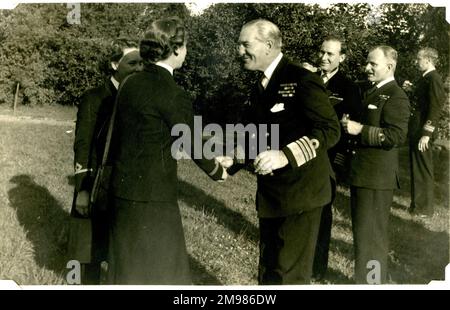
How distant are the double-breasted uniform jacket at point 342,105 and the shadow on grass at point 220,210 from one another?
70.7 inches

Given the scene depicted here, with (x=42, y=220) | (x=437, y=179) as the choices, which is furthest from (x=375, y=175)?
(x=437, y=179)

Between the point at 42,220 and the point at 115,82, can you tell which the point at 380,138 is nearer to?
the point at 115,82

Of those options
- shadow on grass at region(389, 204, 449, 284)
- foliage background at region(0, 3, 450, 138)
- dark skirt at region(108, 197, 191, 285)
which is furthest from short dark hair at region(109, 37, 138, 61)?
shadow on grass at region(389, 204, 449, 284)

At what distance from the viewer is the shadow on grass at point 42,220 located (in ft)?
15.9

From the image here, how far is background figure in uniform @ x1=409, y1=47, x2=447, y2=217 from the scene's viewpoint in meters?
6.47

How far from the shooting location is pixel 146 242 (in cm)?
288

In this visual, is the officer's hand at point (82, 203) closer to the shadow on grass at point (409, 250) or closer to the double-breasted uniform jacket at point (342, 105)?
the double-breasted uniform jacket at point (342, 105)

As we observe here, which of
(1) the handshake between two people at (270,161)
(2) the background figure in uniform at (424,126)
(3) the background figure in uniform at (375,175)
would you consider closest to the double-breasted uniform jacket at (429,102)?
(2) the background figure in uniform at (424,126)

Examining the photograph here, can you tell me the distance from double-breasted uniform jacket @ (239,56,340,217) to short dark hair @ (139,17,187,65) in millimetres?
756

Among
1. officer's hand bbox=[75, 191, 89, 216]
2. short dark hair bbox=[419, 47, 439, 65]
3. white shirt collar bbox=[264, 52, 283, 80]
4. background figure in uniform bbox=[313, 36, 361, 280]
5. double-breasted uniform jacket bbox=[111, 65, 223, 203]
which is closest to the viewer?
double-breasted uniform jacket bbox=[111, 65, 223, 203]

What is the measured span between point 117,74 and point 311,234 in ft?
6.42

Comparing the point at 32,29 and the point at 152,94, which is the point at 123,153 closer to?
the point at 152,94

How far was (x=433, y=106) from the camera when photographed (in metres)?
6.54

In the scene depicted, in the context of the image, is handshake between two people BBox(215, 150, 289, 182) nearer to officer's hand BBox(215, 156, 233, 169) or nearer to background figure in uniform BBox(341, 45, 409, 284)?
officer's hand BBox(215, 156, 233, 169)
